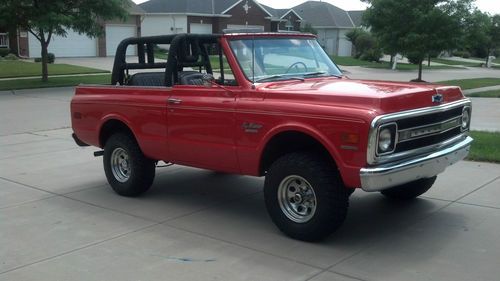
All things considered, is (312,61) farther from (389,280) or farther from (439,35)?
(439,35)

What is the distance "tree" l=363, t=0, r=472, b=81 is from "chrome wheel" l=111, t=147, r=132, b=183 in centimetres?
1772

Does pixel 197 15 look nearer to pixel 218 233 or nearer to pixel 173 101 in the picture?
pixel 173 101

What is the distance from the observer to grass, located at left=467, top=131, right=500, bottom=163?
27.7 feet

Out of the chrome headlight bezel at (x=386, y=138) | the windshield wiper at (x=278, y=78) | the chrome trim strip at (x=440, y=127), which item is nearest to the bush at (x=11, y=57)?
the windshield wiper at (x=278, y=78)

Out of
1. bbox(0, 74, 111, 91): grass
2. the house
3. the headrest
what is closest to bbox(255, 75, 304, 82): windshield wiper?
the headrest

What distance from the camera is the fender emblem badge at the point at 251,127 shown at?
17.6 feet

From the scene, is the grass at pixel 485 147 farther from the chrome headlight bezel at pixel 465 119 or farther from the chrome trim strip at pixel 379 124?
the chrome trim strip at pixel 379 124

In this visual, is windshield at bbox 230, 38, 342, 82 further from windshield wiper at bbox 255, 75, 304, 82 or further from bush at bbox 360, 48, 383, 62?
bush at bbox 360, 48, 383, 62

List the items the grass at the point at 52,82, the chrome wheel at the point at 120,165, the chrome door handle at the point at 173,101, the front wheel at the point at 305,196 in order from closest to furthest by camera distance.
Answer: the front wheel at the point at 305,196
the chrome door handle at the point at 173,101
the chrome wheel at the point at 120,165
the grass at the point at 52,82

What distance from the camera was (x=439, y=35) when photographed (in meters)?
22.5

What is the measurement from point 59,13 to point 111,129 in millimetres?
15457

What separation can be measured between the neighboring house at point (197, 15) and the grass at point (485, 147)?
130 ft

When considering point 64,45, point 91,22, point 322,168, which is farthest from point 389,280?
point 64,45

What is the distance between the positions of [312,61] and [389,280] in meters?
2.84
